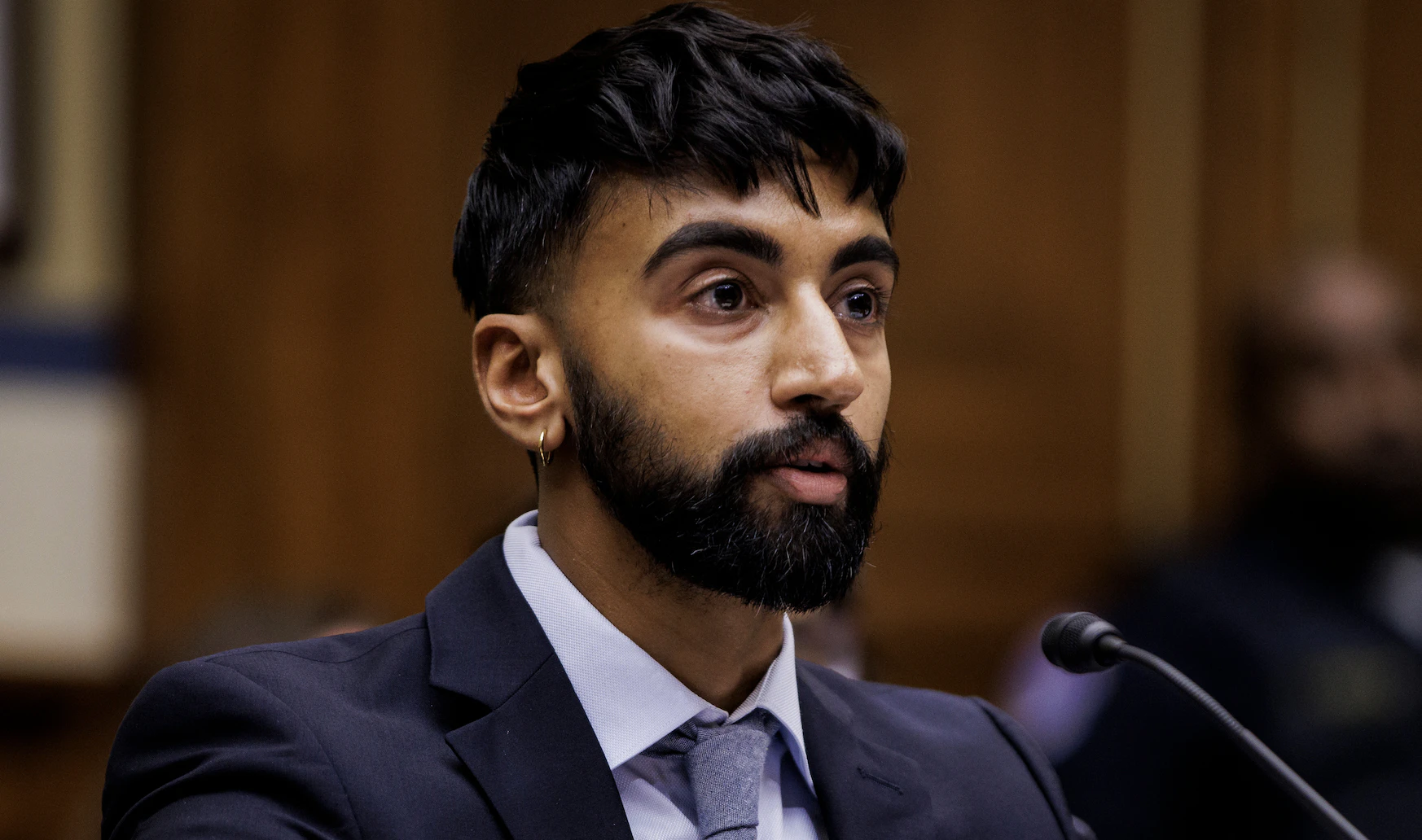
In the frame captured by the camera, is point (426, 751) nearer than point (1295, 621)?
Yes

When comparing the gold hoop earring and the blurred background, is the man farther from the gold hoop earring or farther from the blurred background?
the blurred background

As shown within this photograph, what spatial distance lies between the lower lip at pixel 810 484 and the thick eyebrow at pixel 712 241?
0.22 m

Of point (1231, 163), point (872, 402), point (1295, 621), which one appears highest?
point (1231, 163)

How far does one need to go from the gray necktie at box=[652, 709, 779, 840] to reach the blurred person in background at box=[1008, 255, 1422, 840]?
1.66 m

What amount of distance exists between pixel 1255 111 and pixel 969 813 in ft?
10.1

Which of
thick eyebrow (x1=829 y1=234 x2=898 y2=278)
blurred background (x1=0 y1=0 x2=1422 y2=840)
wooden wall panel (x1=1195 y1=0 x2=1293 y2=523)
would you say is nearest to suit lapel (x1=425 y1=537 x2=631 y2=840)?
thick eyebrow (x1=829 y1=234 x2=898 y2=278)

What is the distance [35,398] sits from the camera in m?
3.84

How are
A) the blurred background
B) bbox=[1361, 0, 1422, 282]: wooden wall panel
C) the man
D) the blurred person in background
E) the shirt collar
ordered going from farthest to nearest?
bbox=[1361, 0, 1422, 282]: wooden wall panel < the blurred background < the blurred person in background < the shirt collar < the man

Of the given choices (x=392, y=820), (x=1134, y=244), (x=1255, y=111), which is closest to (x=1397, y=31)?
(x=1255, y=111)

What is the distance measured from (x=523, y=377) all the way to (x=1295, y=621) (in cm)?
204

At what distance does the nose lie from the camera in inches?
62.8

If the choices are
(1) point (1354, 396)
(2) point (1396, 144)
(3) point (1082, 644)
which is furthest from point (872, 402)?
(2) point (1396, 144)

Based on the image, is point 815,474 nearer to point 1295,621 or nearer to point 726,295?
point 726,295

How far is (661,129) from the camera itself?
5.46 ft
